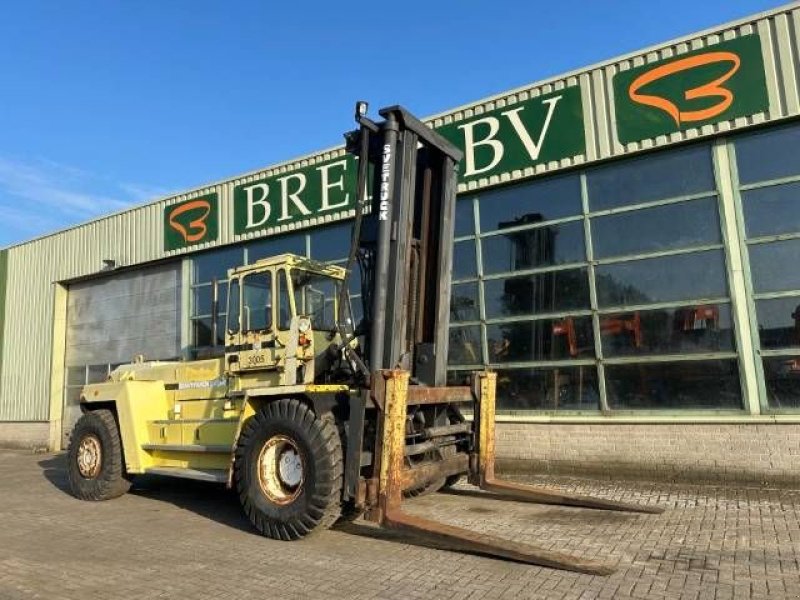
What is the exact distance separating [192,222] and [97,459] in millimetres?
7495

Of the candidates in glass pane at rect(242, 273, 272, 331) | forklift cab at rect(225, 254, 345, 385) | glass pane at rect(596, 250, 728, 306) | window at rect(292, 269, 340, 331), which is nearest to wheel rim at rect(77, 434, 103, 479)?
forklift cab at rect(225, 254, 345, 385)

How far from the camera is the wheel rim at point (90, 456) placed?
908 centimetres

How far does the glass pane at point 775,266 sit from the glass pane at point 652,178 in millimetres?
1155

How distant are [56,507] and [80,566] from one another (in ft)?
11.3

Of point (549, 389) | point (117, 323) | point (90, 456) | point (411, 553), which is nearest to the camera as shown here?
point (411, 553)

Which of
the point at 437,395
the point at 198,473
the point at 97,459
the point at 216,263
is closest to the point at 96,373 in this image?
the point at 216,263

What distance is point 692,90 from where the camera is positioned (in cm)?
918

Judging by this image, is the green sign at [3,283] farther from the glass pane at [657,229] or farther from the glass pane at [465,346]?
the glass pane at [657,229]

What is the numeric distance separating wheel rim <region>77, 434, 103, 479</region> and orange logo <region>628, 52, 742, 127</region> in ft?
30.8

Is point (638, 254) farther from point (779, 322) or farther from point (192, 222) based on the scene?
point (192, 222)

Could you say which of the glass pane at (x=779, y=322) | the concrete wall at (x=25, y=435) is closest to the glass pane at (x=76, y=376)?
the concrete wall at (x=25, y=435)

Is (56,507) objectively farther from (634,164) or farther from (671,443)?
(634,164)

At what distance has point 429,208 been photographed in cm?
792

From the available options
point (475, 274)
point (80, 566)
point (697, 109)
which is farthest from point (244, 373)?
point (697, 109)
